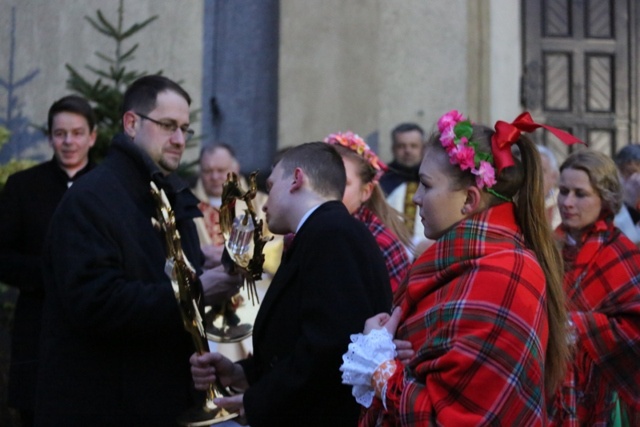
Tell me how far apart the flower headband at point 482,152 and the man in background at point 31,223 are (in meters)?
3.27

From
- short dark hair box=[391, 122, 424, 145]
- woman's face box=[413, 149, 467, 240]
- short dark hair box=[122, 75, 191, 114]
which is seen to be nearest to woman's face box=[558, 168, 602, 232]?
short dark hair box=[122, 75, 191, 114]

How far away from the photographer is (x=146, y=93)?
5.06 m

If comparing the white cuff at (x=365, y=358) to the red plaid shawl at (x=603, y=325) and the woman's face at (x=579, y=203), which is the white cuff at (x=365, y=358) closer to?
the red plaid shawl at (x=603, y=325)

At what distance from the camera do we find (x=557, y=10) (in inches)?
438

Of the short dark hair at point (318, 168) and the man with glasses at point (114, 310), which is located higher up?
the short dark hair at point (318, 168)

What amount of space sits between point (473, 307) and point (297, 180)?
1.12m

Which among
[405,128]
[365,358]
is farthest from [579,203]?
[405,128]

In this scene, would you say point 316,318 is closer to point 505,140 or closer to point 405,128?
point 505,140

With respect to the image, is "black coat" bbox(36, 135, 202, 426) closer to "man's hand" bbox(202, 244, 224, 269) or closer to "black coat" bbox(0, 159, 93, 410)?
"man's hand" bbox(202, 244, 224, 269)

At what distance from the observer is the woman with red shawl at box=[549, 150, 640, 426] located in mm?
5074

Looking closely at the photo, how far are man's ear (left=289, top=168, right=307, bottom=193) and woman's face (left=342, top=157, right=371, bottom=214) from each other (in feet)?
5.15

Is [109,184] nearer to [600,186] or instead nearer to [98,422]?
[98,422]

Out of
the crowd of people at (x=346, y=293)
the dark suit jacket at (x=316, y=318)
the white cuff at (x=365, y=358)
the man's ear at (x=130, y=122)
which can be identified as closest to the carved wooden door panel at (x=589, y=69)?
the crowd of people at (x=346, y=293)

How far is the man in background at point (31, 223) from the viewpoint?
6.27 metres
